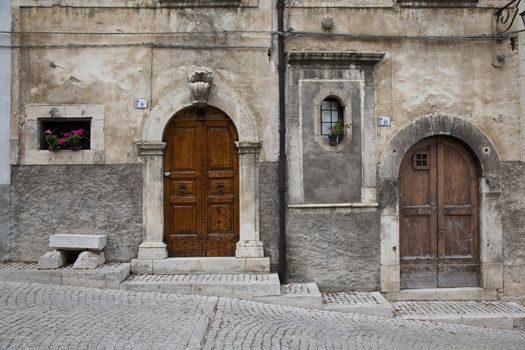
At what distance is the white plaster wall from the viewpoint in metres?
7.03

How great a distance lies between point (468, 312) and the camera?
22.0 ft

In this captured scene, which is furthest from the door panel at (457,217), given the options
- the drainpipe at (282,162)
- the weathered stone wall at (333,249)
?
the drainpipe at (282,162)

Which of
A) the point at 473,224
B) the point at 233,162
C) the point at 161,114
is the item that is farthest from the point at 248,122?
the point at 473,224

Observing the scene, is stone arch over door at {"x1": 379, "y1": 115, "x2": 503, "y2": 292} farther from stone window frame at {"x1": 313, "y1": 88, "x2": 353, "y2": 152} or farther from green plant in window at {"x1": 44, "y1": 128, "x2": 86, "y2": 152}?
green plant in window at {"x1": 44, "y1": 128, "x2": 86, "y2": 152}

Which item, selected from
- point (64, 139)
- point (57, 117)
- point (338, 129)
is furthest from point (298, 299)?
point (57, 117)

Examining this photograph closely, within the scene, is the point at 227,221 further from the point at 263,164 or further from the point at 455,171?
the point at 455,171

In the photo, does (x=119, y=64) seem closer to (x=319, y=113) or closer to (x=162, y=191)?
(x=162, y=191)

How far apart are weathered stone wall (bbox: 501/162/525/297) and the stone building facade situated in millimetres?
25

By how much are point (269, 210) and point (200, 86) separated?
2.12 m

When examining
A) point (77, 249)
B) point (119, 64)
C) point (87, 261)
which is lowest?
point (87, 261)

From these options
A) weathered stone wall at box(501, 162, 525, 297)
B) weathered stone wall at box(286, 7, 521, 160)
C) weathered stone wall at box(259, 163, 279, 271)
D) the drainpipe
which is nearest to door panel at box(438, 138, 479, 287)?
weathered stone wall at box(501, 162, 525, 297)

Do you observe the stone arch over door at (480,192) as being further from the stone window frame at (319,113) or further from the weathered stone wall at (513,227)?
the stone window frame at (319,113)

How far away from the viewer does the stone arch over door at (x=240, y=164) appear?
701 centimetres

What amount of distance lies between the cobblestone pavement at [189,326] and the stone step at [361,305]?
142 mm
